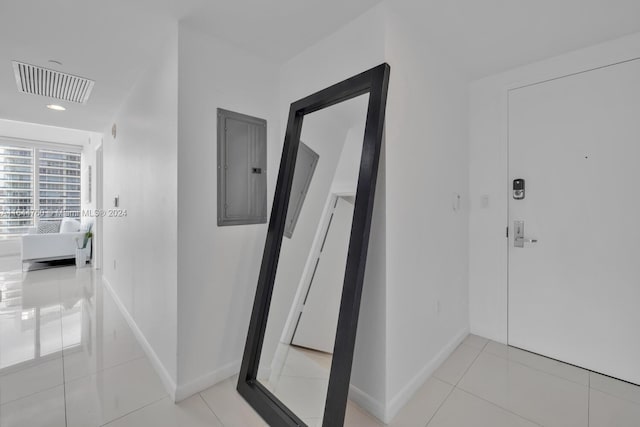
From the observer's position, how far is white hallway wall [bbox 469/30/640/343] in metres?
2.55

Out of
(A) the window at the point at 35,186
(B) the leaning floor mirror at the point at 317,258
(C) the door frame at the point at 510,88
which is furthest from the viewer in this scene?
(A) the window at the point at 35,186

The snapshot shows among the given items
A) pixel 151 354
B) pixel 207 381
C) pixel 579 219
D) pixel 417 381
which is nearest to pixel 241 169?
pixel 207 381

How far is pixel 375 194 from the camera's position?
5.47 ft

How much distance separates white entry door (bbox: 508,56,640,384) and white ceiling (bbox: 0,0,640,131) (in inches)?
15.5

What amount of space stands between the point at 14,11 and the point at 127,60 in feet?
2.16

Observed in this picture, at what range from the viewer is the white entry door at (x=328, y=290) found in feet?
5.47

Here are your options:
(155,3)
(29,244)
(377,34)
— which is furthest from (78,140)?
(377,34)

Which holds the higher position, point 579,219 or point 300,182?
point 300,182

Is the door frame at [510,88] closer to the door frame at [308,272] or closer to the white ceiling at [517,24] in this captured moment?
the white ceiling at [517,24]

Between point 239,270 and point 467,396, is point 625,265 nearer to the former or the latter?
point 467,396

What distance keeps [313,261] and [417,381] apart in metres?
1.08

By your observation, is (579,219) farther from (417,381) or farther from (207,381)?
(207,381)

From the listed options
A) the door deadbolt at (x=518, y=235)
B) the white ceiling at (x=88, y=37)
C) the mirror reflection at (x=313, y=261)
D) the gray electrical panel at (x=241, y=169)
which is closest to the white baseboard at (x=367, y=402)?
the mirror reflection at (x=313, y=261)

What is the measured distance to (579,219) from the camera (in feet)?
7.24
